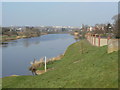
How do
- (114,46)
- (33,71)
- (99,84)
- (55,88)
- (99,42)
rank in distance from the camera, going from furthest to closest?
(99,42) → (33,71) → (114,46) → (55,88) → (99,84)

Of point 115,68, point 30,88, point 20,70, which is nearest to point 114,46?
point 115,68

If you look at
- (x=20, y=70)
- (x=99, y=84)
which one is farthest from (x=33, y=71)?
(x=99, y=84)

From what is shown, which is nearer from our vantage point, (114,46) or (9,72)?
(114,46)

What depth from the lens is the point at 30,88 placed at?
8.64m

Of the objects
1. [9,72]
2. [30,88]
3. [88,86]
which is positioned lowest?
[9,72]

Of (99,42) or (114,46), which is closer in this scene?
(114,46)

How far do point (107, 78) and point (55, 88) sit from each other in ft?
6.83

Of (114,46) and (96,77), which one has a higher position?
(114,46)

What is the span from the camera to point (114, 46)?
10727 millimetres

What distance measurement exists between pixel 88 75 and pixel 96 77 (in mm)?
648

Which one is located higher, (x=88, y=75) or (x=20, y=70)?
(x=88, y=75)

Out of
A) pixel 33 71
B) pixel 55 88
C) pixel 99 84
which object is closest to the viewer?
pixel 99 84

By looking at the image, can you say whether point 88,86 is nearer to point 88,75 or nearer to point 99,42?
point 88,75

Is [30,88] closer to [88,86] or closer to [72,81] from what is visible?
[72,81]
